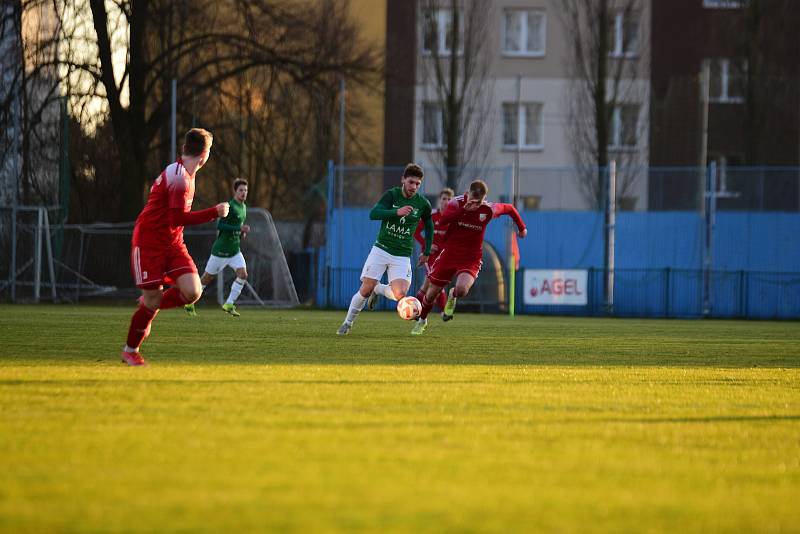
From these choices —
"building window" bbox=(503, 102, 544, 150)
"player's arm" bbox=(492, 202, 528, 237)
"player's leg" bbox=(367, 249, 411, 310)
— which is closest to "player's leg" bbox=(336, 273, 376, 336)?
"player's leg" bbox=(367, 249, 411, 310)

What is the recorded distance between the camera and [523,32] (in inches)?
1735

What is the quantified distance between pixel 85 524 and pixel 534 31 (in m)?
41.7

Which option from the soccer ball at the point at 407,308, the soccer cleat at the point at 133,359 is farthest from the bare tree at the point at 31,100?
the soccer cleat at the point at 133,359

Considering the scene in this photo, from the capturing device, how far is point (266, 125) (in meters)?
34.8

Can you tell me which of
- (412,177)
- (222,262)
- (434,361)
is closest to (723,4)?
(222,262)

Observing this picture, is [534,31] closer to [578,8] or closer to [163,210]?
[578,8]

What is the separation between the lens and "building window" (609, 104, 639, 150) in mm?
38312

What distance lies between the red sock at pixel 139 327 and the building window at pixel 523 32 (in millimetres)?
35395

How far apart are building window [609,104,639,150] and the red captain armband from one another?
1163 inches

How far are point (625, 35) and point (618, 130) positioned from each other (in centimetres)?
356

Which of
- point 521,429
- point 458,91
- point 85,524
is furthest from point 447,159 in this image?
point 85,524

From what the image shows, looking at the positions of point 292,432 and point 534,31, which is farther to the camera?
point 534,31

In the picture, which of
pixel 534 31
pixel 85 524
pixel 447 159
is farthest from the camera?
pixel 534 31

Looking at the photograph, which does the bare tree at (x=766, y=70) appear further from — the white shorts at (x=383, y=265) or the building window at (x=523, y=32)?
the white shorts at (x=383, y=265)
